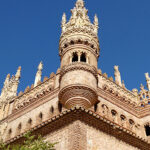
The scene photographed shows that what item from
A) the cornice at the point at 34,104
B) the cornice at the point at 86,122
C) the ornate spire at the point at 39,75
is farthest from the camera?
the ornate spire at the point at 39,75

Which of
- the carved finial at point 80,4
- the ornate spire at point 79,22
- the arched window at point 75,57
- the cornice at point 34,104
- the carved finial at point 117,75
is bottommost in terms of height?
the cornice at point 34,104

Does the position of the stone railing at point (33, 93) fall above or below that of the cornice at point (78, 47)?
below

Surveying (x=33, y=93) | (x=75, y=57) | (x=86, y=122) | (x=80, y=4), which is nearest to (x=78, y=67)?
(x=75, y=57)

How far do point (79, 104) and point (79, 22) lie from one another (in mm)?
7579

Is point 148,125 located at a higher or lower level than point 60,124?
higher

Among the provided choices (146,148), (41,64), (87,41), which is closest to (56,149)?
(146,148)

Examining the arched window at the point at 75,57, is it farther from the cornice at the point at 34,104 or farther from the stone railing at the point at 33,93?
the stone railing at the point at 33,93

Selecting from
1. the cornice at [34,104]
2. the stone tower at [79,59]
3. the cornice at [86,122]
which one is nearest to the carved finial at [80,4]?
the stone tower at [79,59]

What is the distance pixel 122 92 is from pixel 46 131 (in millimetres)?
8375

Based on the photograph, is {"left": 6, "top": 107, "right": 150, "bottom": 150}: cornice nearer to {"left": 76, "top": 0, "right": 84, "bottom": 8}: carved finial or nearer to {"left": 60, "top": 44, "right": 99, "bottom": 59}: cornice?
{"left": 60, "top": 44, "right": 99, "bottom": 59}: cornice

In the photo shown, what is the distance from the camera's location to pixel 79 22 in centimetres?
2000

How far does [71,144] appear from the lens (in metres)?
13.0

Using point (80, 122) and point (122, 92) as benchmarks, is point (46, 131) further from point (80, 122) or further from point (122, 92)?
point (122, 92)

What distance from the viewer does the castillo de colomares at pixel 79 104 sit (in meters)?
14.0
